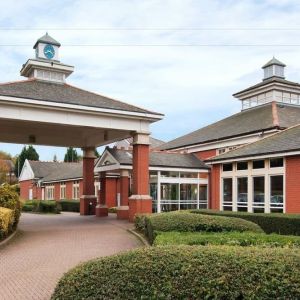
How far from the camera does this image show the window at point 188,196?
29845mm

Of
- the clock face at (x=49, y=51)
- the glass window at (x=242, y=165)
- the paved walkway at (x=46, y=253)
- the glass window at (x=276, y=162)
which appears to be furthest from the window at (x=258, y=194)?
the clock face at (x=49, y=51)

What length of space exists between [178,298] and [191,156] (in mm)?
26832

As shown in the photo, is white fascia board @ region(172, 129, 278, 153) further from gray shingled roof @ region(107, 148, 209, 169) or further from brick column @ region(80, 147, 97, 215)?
brick column @ region(80, 147, 97, 215)

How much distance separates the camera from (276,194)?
2344 centimetres

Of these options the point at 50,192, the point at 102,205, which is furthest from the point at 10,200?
the point at 50,192

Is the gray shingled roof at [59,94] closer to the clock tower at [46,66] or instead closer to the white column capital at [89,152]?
the clock tower at [46,66]

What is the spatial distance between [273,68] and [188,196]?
14440 millimetres

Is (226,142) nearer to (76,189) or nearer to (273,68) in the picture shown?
(273,68)

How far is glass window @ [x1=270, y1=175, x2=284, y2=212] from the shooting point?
75.8 ft

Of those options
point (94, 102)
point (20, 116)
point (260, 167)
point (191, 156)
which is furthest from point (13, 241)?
point (191, 156)

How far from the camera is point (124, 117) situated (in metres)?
23.2

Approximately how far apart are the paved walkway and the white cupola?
71.0 ft

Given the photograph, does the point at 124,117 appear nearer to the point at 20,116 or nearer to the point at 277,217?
the point at 20,116

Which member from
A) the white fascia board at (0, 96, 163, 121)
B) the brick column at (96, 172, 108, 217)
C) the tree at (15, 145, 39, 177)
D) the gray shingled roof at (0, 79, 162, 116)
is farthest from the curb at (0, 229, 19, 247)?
the tree at (15, 145, 39, 177)
